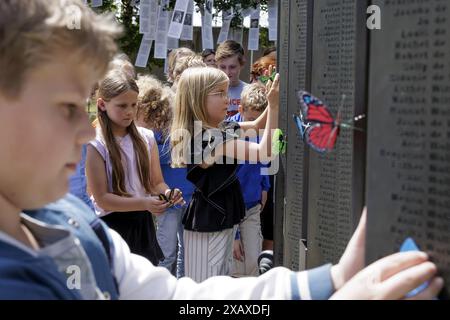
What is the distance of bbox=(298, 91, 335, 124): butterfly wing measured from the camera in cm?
129

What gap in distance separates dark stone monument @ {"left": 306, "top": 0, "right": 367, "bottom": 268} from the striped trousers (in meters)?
1.23

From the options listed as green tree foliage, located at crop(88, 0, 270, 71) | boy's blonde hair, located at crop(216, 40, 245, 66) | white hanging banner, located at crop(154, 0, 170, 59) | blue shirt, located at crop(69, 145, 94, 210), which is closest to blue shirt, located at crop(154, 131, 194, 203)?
blue shirt, located at crop(69, 145, 94, 210)

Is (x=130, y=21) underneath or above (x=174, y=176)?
above

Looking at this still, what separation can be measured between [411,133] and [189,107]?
2.55 m

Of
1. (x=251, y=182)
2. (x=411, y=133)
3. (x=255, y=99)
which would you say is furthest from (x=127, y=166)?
(x=411, y=133)

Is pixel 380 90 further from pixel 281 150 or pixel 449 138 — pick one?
pixel 281 150

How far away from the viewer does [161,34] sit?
9.56 meters

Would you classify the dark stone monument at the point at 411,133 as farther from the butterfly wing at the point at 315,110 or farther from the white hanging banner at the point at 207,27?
the white hanging banner at the point at 207,27

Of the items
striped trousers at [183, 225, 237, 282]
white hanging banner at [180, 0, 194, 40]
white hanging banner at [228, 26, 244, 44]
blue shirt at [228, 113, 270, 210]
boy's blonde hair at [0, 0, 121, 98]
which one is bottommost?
striped trousers at [183, 225, 237, 282]

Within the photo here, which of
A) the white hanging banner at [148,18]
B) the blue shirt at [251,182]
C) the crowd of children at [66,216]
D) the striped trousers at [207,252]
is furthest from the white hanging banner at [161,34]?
the crowd of children at [66,216]

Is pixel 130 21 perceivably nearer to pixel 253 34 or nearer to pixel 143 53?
pixel 143 53

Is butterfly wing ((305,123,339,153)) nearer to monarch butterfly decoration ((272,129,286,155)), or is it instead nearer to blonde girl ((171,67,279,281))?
monarch butterfly decoration ((272,129,286,155))
